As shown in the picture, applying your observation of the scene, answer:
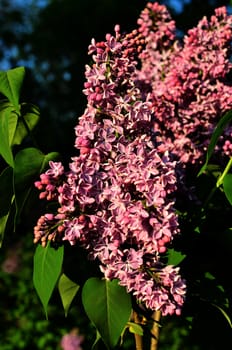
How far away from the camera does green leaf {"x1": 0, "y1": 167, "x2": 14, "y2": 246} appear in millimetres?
998

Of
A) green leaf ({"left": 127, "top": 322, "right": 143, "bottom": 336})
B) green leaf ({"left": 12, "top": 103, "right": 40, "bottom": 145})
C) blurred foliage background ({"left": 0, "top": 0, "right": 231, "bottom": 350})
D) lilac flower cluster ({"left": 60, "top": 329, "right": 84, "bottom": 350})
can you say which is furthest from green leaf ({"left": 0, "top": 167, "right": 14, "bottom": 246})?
blurred foliage background ({"left": 0, "top": 0, "right": 231, "bottom": 350})

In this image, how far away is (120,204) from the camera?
905mm

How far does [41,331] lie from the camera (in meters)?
3.40

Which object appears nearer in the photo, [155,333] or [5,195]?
[5,195]

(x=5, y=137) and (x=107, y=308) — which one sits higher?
(x=5, y=137)

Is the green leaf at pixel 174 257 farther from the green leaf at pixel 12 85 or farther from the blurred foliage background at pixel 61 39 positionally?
the blurred foliage background at pixel 61 39

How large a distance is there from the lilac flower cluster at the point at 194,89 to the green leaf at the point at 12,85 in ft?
0.85

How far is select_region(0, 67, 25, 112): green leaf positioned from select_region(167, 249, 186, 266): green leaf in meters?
0.32

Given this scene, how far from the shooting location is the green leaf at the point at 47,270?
0.93 meters

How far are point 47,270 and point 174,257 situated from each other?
→ 19 centimetres

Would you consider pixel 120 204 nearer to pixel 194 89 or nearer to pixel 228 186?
pixel 228 186

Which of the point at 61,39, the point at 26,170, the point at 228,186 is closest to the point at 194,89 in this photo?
the point at 228,186

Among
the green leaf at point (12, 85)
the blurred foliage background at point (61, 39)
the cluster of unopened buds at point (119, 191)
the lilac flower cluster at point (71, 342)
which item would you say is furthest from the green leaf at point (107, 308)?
the blurred foliage background at point (61, 39)

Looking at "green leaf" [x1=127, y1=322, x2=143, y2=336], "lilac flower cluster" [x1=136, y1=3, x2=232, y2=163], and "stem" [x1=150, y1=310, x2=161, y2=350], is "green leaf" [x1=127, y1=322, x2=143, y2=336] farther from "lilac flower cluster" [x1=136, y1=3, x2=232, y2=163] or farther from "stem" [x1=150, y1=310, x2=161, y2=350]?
"lilac flower cluster" [x1=136, y1=3, x2=232, y2=163]
